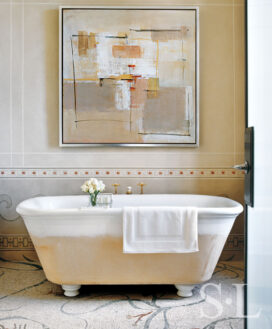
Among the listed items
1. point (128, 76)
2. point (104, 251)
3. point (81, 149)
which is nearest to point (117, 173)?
point (81, 149)

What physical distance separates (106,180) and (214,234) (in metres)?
1.19

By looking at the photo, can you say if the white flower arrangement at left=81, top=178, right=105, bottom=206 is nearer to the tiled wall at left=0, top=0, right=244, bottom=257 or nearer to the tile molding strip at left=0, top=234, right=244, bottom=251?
the tiled wall at left=0, top=0, right=244, bottom=257

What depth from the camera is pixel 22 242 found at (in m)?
2.94

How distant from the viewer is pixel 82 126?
289 centimetres

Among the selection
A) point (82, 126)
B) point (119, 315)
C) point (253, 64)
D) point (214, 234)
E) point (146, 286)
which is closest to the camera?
point (253, 64)

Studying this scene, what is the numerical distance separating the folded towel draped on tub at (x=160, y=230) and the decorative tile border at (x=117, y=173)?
97 cm

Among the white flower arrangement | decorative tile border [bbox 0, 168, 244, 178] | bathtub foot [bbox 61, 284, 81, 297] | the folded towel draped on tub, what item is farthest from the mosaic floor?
decorative tile border [bbox 0, 168, 244, 178]

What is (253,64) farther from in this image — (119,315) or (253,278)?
(119,315)

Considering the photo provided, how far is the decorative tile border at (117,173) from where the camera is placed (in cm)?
292

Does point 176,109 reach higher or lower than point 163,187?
higher

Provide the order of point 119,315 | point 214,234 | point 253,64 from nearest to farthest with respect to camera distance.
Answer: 1. point 253,64
2. point 119,315
3. point 214,234

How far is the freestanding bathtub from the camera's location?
2.01m

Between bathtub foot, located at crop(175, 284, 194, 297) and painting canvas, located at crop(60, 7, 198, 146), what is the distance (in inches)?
48.3

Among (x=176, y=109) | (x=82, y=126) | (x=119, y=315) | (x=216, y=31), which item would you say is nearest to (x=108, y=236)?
(x=119, y=315)
